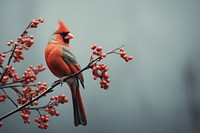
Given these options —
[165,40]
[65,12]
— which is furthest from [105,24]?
[165,40]

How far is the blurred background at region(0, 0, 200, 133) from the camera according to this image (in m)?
1.41

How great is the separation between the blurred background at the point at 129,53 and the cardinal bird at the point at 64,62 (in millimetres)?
330

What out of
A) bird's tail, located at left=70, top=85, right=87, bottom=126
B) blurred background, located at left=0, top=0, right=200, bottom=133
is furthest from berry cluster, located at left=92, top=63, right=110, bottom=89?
blurred background, located at left=0, top=0, right=200, bottom=133

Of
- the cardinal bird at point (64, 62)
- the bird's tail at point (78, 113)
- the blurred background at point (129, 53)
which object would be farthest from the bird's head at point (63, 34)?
the blurred background at point (129, 53)

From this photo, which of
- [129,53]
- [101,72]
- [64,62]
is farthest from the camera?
[129,53]

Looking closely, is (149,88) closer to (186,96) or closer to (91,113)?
(186,96)

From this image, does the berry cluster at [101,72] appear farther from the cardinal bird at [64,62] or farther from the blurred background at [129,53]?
the blurred background at [129,53]

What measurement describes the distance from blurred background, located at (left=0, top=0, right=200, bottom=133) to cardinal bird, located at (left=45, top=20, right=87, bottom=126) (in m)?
0.33

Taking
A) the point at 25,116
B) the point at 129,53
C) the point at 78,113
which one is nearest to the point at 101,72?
the point at 25,116

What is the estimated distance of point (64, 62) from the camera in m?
0.99

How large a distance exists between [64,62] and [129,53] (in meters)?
0.61

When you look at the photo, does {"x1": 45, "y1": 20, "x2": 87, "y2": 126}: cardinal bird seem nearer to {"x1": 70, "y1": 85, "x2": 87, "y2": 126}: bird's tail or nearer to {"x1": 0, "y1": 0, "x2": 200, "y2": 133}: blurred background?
{"x1": 70, "y1": 85, "x2": 87, "y2": 126}: bird's tail

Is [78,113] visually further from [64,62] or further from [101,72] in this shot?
[101,72]

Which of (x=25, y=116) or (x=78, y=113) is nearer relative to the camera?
(x=25, y=116)
